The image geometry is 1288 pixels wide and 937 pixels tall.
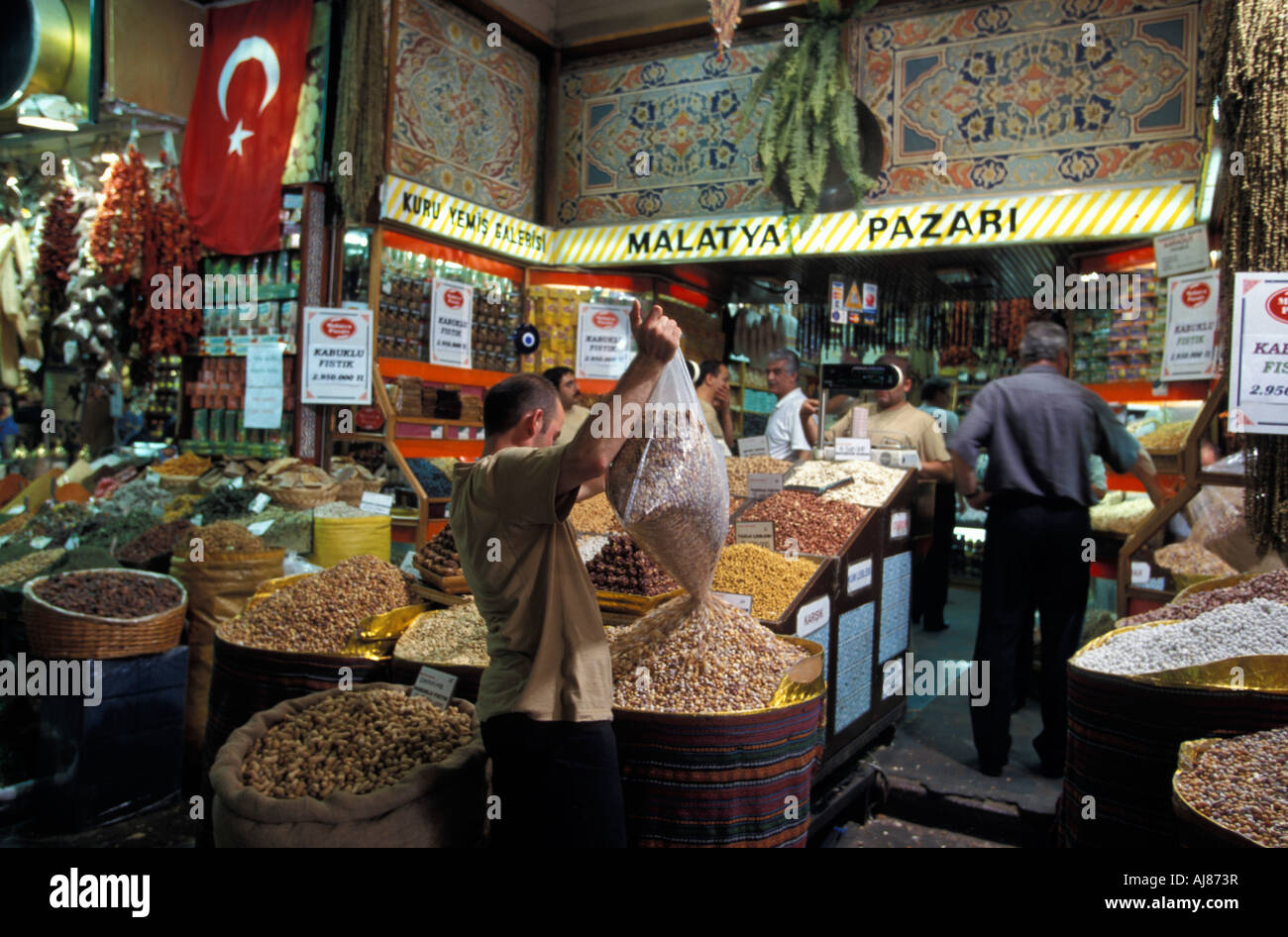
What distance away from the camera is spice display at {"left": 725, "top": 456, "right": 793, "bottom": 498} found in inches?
159

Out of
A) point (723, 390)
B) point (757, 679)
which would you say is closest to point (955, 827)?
point (757, 679)

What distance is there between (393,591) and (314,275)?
3.50m

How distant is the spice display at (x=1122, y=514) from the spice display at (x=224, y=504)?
455cm

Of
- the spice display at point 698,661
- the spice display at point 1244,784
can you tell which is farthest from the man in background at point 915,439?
the spice display at point 1244,784

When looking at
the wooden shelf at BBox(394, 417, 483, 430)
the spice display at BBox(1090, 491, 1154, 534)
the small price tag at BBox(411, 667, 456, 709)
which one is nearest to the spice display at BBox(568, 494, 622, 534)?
the small price tag at BBox(411, 667, 456, 709)

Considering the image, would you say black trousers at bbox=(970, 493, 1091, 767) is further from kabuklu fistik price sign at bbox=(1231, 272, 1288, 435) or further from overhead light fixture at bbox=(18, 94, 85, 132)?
overhead light fixture at bbox=(18, 94, 85, 132)

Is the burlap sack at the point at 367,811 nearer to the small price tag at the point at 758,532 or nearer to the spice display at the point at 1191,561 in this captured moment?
the small price tag at the point at 758,532

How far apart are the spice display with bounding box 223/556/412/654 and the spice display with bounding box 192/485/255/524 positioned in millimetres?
1923

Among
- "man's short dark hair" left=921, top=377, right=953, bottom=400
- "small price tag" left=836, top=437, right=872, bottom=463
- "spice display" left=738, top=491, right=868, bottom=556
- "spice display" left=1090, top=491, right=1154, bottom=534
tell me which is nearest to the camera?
"spice display" left=738, top=491, right=868, bottom=556

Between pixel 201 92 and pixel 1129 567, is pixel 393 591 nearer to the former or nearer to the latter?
pixel 1129 567

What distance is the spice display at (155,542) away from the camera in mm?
4062

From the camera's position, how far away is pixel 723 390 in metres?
5.39

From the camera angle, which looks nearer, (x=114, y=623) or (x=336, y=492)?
(x=114, y=623)

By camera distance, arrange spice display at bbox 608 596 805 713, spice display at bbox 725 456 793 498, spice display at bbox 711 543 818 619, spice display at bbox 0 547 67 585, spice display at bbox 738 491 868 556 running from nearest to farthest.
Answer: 1. spice display at bbox 608 596 805 713
2. spice display at bbox 711 543 818 619
3. spice display at bbox 738 491 868 556
4. spice display at bbox 0 547 67 585
5. spice display at bbox 725 456 793 498
